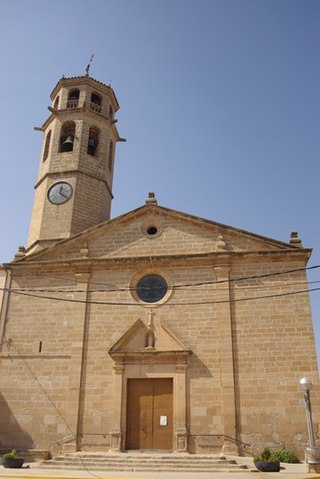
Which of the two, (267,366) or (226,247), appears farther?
(226,247)

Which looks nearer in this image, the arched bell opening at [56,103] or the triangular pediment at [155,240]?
the triangular pediment at [155,240]

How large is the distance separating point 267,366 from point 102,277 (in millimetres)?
6282

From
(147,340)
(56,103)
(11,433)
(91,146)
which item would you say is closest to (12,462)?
(11,433)

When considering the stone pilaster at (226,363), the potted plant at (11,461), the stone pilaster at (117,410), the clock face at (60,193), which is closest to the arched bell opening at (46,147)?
the clock face at (60,193)

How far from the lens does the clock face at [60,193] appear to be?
18.8 m

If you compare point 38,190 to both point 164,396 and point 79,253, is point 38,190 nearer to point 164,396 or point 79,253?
point 79,253

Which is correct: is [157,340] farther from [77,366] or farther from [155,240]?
[155,240]

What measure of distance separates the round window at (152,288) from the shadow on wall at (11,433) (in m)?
5.57

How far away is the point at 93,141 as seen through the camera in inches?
819

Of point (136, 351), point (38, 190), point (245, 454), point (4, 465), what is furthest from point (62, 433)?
point (38, 190)

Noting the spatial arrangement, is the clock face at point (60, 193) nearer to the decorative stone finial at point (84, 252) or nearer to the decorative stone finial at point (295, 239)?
the decorative stone finial at point (84, 252)

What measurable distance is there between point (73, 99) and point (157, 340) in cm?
1294

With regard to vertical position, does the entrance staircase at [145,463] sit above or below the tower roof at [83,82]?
below

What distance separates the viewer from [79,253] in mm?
16188
